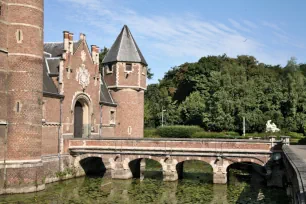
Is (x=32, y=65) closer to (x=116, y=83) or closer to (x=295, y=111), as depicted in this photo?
(x=116, y=83)

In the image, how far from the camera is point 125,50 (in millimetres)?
33750

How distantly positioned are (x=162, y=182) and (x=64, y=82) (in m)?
9.12

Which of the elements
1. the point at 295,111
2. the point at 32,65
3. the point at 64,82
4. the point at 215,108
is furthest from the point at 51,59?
the point at 295,111

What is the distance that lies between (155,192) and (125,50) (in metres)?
15.8

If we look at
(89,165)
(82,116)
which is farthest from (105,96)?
(89,165)

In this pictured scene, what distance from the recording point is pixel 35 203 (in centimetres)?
1792

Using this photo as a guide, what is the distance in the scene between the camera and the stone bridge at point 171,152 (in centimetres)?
2300

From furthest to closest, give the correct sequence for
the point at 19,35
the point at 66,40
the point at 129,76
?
the point at 129,76 < the point at 66,40 < the point at 19,35

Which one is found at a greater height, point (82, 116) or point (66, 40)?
point (66, 40)

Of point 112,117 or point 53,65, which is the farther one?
point 112,117

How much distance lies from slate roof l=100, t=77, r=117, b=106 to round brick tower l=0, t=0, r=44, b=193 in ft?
34.7

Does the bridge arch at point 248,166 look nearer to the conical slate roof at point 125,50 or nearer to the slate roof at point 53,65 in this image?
the conical slate roof at point 125,50

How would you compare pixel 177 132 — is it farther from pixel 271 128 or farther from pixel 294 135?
pixel 294 135

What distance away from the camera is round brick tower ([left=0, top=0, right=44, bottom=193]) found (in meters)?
20.4
